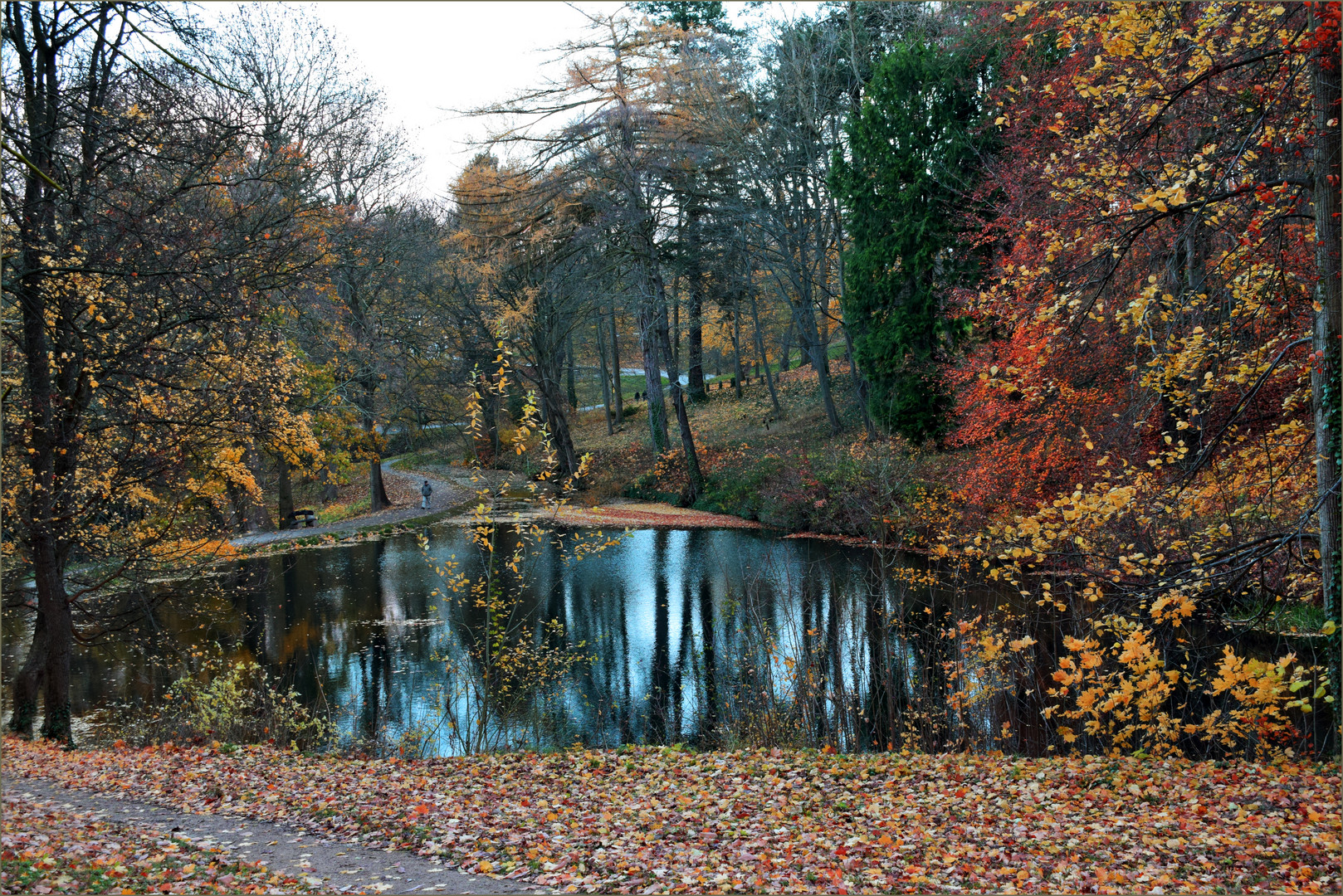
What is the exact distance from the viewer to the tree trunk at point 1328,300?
4.72m

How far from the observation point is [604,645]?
12.1 m

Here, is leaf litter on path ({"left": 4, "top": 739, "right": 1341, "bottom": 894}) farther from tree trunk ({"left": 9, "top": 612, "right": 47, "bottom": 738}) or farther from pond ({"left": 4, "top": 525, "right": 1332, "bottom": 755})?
tree trunk ({"left": 9, "top": 612, "right": 47, "bottom": 738})

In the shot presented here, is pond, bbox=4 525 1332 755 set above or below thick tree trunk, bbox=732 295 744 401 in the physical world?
below

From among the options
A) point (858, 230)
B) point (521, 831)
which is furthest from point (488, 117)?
point (521, 831)

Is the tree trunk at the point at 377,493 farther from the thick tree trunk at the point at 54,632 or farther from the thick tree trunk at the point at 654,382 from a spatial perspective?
the thick tree trunk at the point at 54,632

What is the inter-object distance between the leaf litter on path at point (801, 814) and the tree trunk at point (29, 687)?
1.35 meters

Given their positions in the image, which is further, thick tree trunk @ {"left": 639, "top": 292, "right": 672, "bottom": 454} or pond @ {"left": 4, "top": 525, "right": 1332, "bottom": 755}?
thick tree trunk @ {"left": 639, "top": 292, "right": 672, "bottom": 454}

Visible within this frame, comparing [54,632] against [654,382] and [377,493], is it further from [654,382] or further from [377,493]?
[654,382]

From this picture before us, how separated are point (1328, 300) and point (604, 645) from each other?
9434 mm

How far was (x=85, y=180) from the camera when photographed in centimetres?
750

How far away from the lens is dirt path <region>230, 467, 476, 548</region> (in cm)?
2042

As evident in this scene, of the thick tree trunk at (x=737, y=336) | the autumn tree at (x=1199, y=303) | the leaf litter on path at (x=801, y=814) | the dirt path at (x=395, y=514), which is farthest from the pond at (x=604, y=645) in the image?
the thick tree trunk at (x=737, y=336)

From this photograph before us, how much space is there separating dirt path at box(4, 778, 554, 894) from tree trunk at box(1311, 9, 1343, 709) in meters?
4.78

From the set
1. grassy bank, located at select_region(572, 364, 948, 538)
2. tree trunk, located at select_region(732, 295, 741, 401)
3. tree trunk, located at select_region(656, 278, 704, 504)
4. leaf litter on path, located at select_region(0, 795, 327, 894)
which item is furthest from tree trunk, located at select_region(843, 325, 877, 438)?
leaf litter on path, located at select_region(0, 795, 327, 894)
